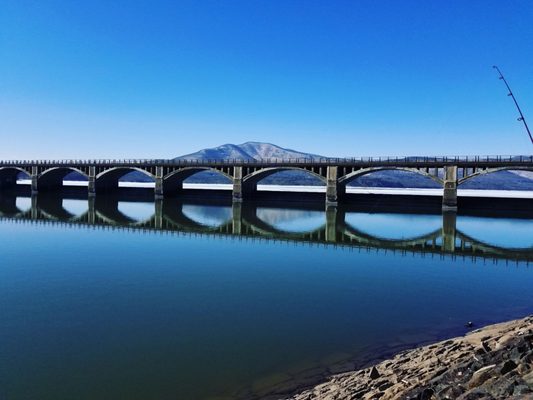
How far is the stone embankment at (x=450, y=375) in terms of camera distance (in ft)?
21.8

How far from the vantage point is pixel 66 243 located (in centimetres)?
3341

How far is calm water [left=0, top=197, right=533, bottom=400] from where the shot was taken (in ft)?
37.4

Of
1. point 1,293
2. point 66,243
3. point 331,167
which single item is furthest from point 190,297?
point 331,167

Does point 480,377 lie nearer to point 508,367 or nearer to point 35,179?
point 508,367

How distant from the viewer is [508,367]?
714cm

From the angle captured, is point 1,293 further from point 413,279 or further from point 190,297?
point 413,279

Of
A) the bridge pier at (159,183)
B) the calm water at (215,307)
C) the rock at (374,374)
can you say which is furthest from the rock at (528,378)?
the bridge pier at (159,183)

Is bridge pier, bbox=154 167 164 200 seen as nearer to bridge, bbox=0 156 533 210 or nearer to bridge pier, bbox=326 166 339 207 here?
bridge, bbox=0 156 533 210

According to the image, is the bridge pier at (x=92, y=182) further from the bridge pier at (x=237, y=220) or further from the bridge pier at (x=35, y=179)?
the bridge pier at (x=237, y=220)

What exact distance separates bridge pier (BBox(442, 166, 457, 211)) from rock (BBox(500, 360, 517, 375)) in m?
59.0

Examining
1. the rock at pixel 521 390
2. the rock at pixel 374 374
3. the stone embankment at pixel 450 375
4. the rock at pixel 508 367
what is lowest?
the rock at pixel 374 374

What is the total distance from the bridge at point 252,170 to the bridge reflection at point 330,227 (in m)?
5.53

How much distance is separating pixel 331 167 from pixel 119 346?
2353 inches

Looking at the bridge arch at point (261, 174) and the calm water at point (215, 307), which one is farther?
the bridge arch at point (261, 174)
